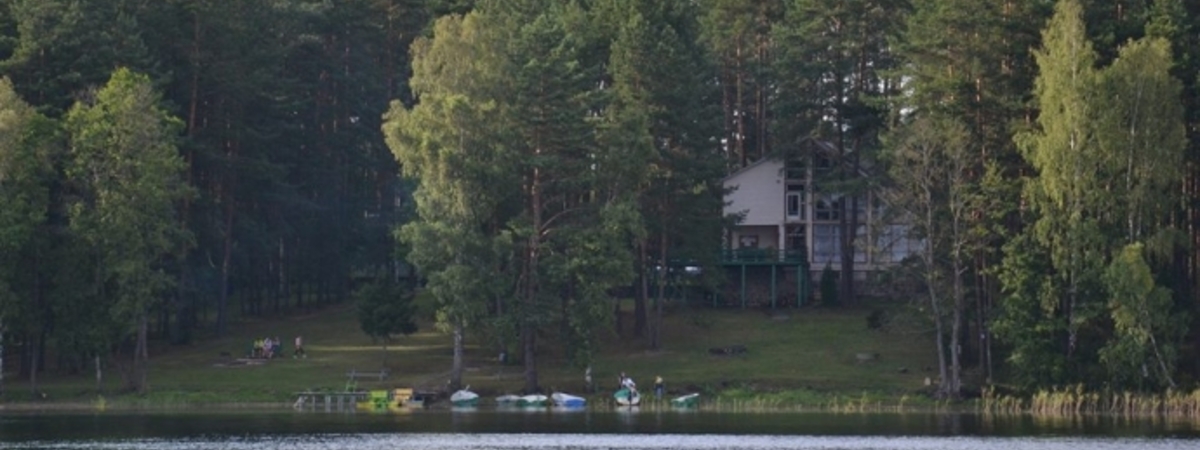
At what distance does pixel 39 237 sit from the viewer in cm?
9112

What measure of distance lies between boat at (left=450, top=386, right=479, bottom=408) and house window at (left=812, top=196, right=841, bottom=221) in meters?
26.7

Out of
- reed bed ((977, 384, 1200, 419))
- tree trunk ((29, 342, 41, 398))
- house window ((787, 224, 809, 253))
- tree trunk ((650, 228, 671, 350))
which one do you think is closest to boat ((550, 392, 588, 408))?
tree trunk ((650, 228, 671, 350))

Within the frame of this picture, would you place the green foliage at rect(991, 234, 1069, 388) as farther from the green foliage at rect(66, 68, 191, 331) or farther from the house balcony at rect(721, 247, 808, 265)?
the green foliage at rect(66, 68, 191, 331)

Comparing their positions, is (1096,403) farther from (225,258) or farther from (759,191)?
(225,258)

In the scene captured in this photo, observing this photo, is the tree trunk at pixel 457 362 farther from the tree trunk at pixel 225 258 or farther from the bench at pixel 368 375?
the tree trunk at pixel 225 258

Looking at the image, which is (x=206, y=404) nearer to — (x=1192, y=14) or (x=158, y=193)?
(x=158, y=193)

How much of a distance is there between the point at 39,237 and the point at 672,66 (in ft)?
86.4

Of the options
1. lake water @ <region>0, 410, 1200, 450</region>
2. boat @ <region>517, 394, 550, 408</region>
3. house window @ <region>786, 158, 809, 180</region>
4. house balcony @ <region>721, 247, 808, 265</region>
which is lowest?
lake water @ <region>0, 410, 1200, 450</region>

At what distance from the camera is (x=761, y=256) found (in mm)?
108000

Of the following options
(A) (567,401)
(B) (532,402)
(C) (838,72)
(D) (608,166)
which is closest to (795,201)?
(C) (838,72)

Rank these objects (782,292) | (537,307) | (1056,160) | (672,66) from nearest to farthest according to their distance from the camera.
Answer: (1056,160) < (537,307) < (672,66) < (782,292)

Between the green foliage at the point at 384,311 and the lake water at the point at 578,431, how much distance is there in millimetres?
9598

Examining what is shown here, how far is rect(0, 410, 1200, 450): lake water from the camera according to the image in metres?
68.9

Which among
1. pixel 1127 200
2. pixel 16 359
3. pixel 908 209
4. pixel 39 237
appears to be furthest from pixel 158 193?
pixel 1127 200
